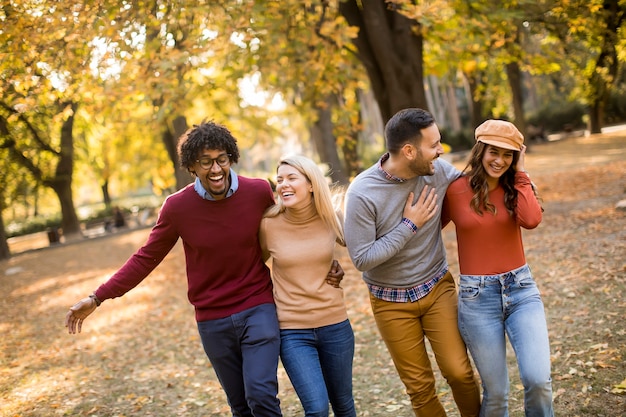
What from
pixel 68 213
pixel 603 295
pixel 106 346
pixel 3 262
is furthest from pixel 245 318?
pixel 68 213

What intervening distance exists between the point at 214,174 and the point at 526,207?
6.47 feet

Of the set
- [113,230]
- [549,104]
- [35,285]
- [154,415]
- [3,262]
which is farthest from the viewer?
[549,104]

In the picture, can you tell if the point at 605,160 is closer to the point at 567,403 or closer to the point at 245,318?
the point at 567,403

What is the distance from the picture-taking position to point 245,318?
14.0 feet

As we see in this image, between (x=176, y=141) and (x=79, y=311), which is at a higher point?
(x=176, y=141)

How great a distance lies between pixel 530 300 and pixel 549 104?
4214 cm

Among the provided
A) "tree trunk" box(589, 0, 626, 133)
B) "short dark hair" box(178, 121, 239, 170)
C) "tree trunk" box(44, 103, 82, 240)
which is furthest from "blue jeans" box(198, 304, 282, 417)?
"tree trunk" box(44, 103, 82, 240)

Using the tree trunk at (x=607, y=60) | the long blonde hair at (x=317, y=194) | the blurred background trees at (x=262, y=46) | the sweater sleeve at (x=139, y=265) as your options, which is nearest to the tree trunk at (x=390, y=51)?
the blurred background trees at (x=262, y=46)

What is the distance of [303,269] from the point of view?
4281 millimetres

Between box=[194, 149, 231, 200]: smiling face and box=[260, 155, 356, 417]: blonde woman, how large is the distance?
0.36 metres

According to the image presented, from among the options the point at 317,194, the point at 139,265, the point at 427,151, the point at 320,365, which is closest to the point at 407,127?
the point at 427,151

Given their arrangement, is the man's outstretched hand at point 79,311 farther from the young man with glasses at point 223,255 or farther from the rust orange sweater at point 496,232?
the rust orange sweater at point 496,232

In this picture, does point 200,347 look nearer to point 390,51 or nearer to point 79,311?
point 79,311

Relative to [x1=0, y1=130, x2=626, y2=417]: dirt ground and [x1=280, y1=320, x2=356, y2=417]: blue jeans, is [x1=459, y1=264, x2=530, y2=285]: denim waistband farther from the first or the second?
[x1=0, y1=130, x2=626, y2=417]: dirt ground
